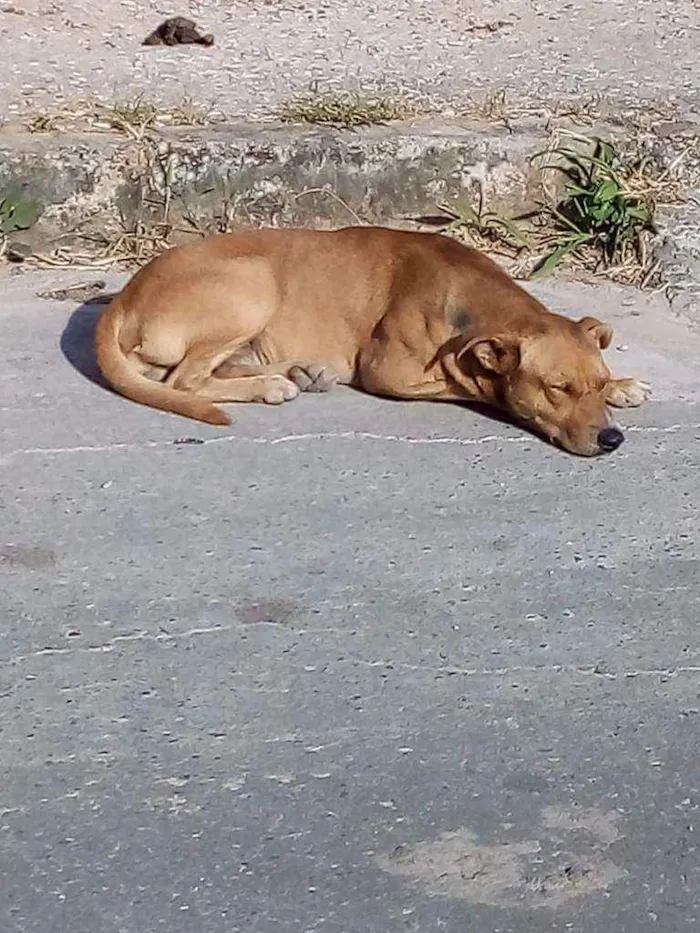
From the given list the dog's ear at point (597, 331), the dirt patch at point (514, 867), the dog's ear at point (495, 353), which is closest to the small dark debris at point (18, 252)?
the dog's ear at point (495, 353)

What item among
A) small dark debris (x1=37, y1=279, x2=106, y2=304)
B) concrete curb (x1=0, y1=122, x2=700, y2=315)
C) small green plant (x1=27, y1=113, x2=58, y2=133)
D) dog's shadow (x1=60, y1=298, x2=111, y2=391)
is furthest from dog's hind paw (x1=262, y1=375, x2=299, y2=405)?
small green plant (x1=27, y1=113, x2=58, y2=133)

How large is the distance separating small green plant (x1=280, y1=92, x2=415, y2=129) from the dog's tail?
5.95 ft

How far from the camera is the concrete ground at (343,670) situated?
3121 mm

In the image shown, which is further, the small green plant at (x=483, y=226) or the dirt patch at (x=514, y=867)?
the small green plant at (x=483, y=226)

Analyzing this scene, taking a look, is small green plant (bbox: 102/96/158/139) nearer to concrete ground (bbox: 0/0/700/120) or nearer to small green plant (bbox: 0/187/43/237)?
concrete ground (bbox: 0/0/700/120)

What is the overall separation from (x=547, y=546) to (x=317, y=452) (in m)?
0.84

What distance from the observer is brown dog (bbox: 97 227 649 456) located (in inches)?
195

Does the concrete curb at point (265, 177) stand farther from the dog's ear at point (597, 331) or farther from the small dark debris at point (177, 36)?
the small dark debris at point (177, 36)

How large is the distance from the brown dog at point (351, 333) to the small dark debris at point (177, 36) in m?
2.72

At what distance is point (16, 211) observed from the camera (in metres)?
6.35

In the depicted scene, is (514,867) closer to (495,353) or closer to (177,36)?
(495,353)

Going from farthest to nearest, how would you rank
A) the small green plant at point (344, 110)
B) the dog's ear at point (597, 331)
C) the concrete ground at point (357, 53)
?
1. the concrete ground at point (357, 53)
2. the small green plant at point (344, 110)
3. the dog's ear at point (597, 331)

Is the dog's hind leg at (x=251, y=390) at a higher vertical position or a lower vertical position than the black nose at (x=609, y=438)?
lower

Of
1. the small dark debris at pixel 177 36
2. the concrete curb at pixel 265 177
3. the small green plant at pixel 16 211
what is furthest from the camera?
the small dark debris at pixel 177 36
